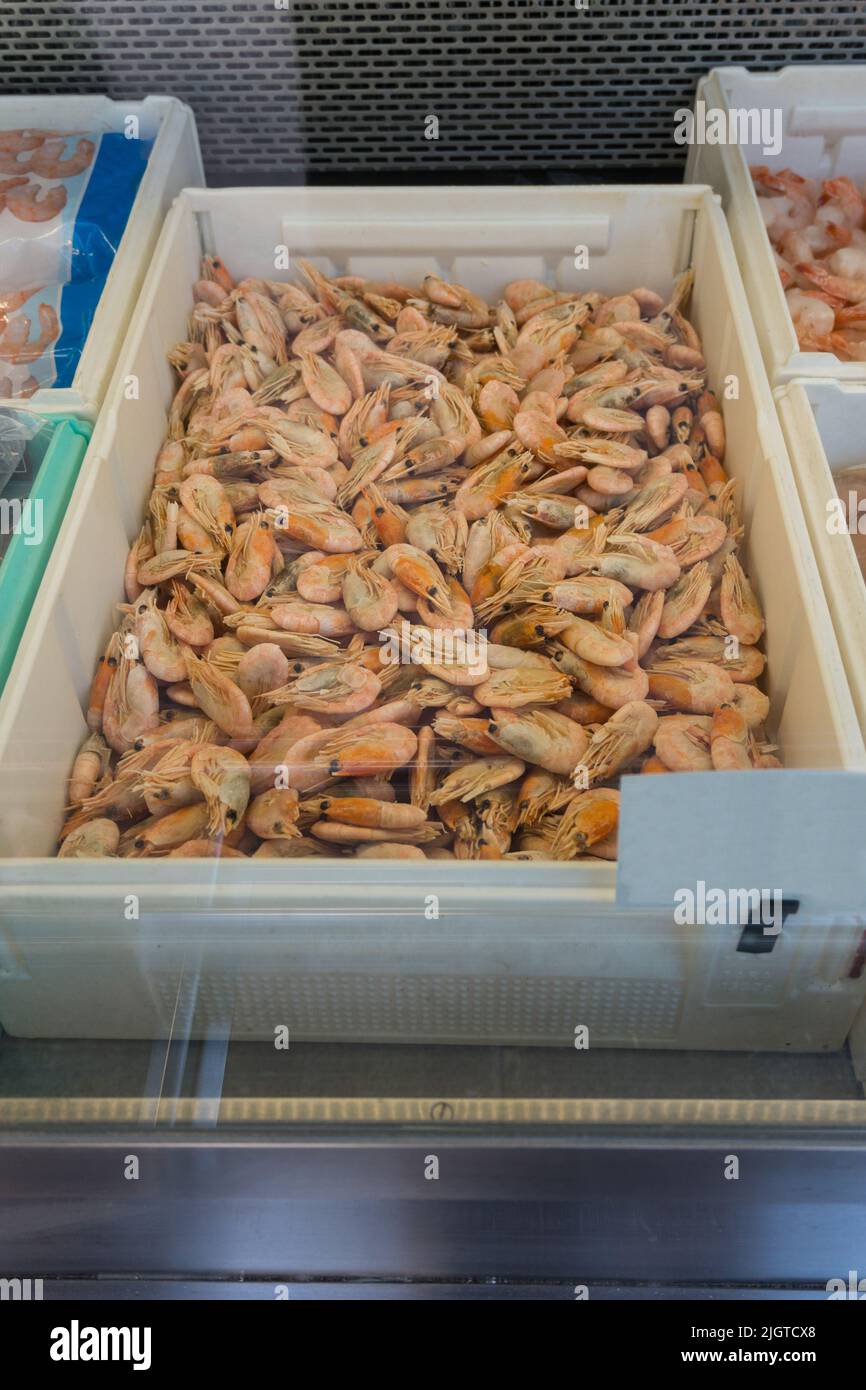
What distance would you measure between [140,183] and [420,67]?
1.59ft

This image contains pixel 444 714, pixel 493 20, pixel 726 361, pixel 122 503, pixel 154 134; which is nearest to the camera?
pixel 444 714

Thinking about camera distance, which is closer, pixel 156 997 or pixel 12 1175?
pixel 12 1175

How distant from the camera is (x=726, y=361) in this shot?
64.7 inches

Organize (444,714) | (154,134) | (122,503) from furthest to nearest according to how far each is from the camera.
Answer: (154,134)
(122,503)
(444,714)

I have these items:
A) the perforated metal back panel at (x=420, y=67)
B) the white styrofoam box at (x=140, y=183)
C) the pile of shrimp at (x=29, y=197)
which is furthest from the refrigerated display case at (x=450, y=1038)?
the perforated metal back panel at (x=420, y=67)

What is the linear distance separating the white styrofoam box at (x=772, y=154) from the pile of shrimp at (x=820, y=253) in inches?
1.5

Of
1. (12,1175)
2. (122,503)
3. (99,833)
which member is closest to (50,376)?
(122,503)

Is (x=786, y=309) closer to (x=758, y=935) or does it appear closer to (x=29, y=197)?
(x=758, y=935)

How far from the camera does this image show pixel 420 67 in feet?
5.96

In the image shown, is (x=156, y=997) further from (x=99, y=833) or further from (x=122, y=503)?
(x=122, y=503)

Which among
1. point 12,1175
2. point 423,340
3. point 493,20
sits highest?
point 493,20

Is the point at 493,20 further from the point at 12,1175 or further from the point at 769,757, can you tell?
the point at 12,1175
